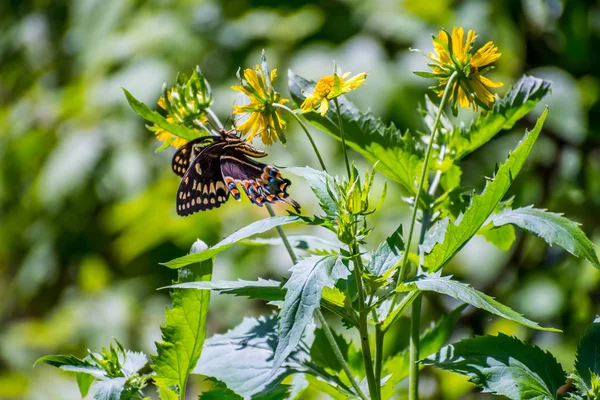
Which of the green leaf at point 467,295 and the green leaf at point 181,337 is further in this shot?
the green leaf at point 181,337

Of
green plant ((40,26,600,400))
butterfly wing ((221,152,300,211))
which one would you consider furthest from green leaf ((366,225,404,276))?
butterfly wing ((221,152,300,211))

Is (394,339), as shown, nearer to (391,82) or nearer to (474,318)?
(474,318)

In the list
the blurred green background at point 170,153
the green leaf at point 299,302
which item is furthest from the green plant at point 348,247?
the blurred green background at point 170,153

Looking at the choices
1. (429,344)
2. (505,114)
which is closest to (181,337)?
(429,344)

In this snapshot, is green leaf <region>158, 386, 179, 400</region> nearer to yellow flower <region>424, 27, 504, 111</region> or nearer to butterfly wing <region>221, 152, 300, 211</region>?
butterfly wing <region>221, 152, 300, 211</region>

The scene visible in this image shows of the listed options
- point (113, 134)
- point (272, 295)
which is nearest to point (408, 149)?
point (272, 295)

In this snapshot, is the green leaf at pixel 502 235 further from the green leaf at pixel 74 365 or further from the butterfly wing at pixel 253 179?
the green leaf at pixel 74 365
